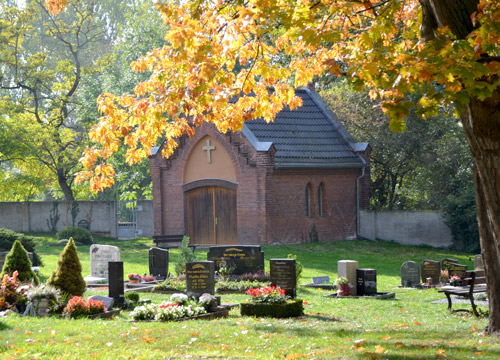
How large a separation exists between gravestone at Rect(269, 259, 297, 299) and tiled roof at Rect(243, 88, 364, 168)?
14271 mm

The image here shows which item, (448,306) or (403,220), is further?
(403,220)

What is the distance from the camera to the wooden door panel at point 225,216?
33062 millimetres

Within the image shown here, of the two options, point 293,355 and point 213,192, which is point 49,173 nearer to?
point 213,192

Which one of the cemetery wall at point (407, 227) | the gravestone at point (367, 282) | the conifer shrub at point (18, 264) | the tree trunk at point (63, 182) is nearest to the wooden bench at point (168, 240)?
the cemetery wall at point (407, 227)

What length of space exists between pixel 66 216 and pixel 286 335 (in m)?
31.9

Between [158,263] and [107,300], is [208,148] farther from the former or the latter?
[107,300]

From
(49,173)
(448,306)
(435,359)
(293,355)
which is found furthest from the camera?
(49,173)

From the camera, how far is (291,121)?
34594mm

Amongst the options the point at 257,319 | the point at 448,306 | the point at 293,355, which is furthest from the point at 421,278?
the point at 293,355

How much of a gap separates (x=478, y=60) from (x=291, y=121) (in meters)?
26.0

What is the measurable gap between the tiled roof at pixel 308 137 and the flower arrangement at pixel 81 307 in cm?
1785

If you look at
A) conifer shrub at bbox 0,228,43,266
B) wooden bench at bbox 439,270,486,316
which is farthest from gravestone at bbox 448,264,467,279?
conifer shrub at bbox 0,228,43,266

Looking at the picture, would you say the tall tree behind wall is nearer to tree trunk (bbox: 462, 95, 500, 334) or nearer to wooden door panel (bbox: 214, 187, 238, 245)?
wooden door panel (bbox: 214, 187, 238, 245)

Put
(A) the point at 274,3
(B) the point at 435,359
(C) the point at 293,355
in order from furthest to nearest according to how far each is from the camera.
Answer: (A) the point at 274,3
(C) the point at 293,355
(B) the point at 435,359
